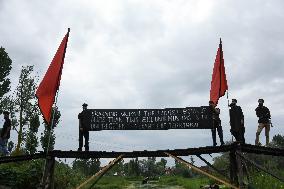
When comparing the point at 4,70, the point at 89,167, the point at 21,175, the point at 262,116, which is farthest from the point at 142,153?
the point at 89,167

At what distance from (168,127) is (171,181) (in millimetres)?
46378

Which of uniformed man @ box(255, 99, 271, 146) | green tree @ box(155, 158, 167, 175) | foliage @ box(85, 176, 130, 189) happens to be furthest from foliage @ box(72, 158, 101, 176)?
uniformed man @ box(255, 99, 271, 146)

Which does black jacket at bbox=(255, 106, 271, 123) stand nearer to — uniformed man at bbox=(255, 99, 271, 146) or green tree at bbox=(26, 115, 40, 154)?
uniformed man at bbox=(255, 99, 271, 146)

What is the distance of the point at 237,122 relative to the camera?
498 inches

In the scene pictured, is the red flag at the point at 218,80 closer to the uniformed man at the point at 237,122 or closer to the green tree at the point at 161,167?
the uniformed man at the point at 237,122

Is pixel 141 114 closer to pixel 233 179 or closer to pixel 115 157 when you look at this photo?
pixel 115 157

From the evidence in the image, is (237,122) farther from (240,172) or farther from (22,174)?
(22,174)

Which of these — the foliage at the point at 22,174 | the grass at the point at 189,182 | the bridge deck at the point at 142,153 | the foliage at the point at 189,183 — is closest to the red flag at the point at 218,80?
the bridge deck at the point at 142,153

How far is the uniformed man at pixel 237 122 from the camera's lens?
12.5 metres

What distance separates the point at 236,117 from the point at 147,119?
3032 mm

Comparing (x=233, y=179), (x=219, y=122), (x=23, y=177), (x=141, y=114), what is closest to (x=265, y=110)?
(x=219, y=122)

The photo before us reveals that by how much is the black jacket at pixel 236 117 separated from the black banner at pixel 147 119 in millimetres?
939

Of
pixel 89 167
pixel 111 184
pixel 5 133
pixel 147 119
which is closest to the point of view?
pixel 147 119

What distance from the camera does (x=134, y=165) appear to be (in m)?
76.4
